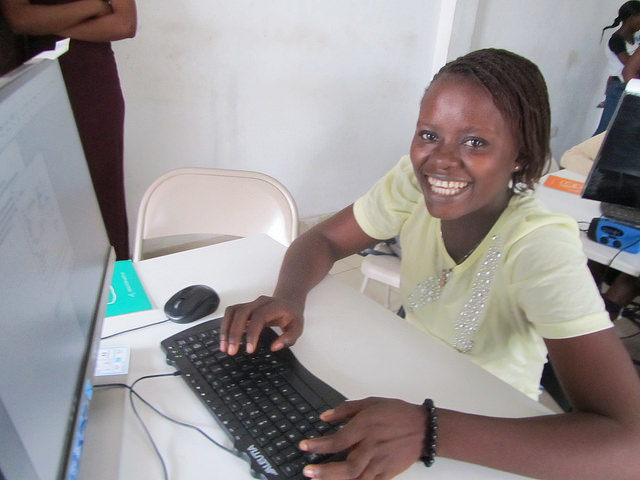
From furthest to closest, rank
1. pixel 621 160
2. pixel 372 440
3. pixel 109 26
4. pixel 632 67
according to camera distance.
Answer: pixel 632 67, pixel 109 26, pixel 621 160, pixel 372 440

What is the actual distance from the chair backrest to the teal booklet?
0.96ft

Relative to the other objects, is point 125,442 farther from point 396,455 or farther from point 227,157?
point 227,157

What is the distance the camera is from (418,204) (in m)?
1.15

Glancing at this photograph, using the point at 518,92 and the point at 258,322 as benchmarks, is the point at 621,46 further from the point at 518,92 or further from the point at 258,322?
the point at 258,322

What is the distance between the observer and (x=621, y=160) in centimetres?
137

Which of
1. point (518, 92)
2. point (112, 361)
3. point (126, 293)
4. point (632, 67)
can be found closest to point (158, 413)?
point (112, 361)

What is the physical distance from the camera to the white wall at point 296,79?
224 cm

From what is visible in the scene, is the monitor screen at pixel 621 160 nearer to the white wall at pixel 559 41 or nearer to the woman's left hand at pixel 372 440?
the woman's left hand at pixel 372 440

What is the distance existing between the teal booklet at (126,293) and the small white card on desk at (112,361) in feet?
0.41

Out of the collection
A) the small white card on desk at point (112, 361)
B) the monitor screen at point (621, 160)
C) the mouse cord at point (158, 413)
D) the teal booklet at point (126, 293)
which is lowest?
the teal booklet at point (126, 293)

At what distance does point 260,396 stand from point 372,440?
18cm

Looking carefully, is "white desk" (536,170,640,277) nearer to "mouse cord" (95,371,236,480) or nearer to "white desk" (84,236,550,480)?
"white desk" (84,236,550,480)

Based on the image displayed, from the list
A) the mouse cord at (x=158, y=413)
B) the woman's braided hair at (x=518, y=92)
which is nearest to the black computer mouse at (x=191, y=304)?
the mouse cord at (x=158, y=413)

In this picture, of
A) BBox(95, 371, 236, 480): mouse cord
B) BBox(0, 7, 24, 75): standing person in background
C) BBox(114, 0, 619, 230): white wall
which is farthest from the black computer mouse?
BBox(114, 0, 619, 230): white wall
